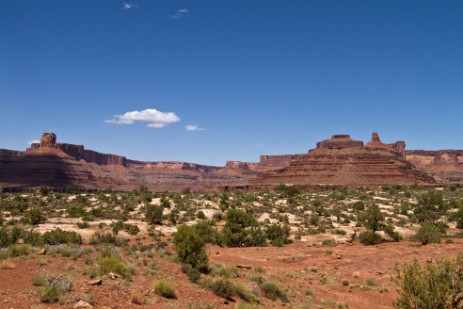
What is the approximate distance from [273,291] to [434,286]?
18.2 feet

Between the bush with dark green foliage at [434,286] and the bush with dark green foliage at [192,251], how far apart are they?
731 cm

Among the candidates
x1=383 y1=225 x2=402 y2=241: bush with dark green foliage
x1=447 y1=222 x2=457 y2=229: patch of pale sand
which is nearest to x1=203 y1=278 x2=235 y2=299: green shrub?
x1=383 y1=225 x2=402 y2=241: bush with dark green foliage

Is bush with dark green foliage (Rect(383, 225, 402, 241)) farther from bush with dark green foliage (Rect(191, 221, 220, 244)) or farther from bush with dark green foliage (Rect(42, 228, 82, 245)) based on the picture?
bush with dark green foliage (Rect(42, 228, 82, 245))

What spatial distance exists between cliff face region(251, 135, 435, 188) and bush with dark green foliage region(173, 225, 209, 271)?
77.6m

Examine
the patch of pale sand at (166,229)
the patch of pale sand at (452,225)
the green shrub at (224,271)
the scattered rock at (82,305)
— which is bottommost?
the patch of pale sand at (166,229)

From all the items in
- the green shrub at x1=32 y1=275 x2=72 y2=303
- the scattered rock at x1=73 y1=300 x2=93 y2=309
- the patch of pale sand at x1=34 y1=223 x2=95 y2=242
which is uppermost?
the green shrub at x1=32 y1=275 x2=72 y2=303

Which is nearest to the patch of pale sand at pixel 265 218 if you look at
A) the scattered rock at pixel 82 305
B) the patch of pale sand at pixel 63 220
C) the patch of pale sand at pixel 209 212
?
the patch of pale sand at pixel 209 212

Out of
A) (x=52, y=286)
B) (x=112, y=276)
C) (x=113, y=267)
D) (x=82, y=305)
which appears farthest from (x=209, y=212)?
(x=82, y=305)

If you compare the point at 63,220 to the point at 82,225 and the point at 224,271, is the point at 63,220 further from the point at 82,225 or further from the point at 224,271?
the point at 224,271

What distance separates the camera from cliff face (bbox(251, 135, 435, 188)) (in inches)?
3723

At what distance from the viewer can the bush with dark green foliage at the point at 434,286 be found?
9891mm

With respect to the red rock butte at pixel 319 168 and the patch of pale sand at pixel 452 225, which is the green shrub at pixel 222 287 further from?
the red rock butte at pixel 319 168

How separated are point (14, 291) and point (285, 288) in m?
9.57

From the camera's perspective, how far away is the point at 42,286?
9438mm
